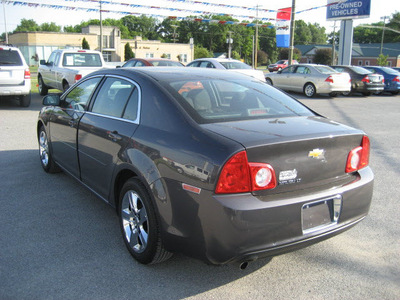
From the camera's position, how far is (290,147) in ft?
9.02

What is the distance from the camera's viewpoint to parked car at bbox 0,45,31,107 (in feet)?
38.0

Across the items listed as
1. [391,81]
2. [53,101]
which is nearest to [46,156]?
[53,101]

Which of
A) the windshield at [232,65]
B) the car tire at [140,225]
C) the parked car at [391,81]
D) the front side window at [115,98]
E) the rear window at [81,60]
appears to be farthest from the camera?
the parked car at [391,81]

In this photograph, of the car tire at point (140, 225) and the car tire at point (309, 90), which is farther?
the car tire at point (309, 90)

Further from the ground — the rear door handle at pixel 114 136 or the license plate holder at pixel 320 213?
the rear door handle at pixel 114 136

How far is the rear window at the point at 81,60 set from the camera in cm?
1376

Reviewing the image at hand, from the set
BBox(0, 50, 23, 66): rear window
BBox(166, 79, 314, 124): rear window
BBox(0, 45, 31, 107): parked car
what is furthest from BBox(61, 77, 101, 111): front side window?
BBox(0, 50, 23, 66): rear window

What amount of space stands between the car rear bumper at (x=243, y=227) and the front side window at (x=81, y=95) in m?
2.17

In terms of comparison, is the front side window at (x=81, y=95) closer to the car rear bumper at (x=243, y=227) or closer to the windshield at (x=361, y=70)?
the car rear bumper at (x=243, y=227)

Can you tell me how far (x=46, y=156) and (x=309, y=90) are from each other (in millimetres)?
14954

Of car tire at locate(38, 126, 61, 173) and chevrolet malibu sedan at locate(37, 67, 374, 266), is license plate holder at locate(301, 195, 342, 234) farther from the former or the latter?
car tire at locate(38, 126, 61, 173)

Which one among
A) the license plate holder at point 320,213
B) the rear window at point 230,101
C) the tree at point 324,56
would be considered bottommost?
the license plate holder at point 320,213

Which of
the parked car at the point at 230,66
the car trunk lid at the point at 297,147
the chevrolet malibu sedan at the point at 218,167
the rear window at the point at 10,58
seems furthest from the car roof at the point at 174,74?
the parked car at the point at 230,66

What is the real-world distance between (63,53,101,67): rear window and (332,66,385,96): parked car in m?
11.7
